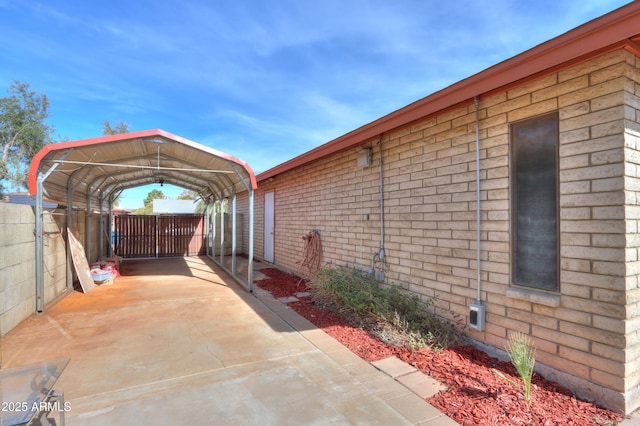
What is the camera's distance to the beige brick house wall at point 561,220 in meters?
2.47

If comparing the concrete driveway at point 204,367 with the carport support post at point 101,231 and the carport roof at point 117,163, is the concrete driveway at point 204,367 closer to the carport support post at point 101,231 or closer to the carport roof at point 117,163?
the carport roof at point 117,163

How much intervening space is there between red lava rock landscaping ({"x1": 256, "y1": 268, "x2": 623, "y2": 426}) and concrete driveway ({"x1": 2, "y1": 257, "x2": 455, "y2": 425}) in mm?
220

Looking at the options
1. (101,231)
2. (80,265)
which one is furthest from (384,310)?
(101,231)

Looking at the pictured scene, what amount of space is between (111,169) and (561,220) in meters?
9.33

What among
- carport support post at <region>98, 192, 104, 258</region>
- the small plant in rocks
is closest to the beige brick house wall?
the small plant in rocks

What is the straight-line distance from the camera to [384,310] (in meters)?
4.22

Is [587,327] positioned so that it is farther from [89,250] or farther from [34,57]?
[34,57]

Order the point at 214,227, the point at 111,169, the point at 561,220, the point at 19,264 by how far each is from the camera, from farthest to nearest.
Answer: the point at 214,227, the point at 111,169, the point at 19,264, the point at 561,220

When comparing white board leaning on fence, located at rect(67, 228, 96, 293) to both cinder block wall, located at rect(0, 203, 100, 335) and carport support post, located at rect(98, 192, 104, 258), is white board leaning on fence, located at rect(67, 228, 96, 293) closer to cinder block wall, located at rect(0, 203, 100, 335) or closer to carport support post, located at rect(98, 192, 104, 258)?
cinder block wall, located at rect(0, 203, 100, 335)

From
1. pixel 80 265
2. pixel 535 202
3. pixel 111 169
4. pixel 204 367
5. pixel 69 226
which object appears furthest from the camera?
pixel 111 169

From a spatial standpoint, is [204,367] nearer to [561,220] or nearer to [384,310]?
[384,310]

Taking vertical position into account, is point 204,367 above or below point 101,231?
below

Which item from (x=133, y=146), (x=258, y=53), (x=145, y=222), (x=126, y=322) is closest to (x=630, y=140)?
(x=126, y=322)

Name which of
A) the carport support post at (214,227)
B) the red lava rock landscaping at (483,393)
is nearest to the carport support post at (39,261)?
the red lava rock landscaping at (483,393)
